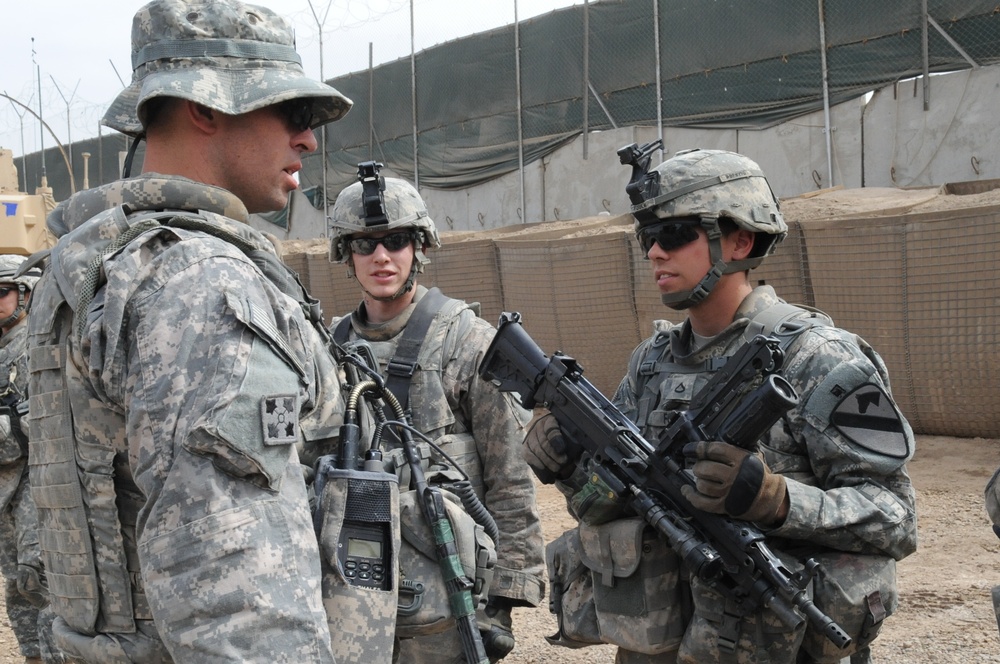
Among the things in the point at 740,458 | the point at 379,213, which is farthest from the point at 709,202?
the point at 379,213

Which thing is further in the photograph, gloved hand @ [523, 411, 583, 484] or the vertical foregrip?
gloved hand @ [523, 411, 583, 484]

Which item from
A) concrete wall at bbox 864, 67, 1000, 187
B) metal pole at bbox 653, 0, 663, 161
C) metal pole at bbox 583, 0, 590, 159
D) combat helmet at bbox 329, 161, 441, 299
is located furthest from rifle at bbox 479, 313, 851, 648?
metal pole at bbox 583, 0, 590, 159

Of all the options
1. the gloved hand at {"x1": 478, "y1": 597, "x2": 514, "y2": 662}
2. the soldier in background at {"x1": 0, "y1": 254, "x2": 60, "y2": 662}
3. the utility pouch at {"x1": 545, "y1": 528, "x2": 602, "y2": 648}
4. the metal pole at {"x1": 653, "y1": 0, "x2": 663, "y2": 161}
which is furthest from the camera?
the metal pole at {"x1": 653, "y1": 0, "x2": 663, "y2": 161}

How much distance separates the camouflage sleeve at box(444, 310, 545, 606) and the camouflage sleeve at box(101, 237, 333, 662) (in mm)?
1972

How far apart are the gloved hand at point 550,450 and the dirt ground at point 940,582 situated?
241 centimetres

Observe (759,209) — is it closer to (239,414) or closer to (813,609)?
(813,609)

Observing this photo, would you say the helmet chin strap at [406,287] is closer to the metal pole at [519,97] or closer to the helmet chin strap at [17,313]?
the helmet chin strap at [17,313]

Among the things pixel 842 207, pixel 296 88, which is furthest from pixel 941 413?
pixel 296 88

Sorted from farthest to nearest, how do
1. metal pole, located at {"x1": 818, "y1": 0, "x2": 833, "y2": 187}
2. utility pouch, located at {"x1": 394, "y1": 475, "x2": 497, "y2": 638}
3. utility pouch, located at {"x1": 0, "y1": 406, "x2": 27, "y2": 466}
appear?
metal pole, located at {"x1": 818, "y1": 0, "x2": 833, "y2": 187} → utility pouch, located at {"x1": 0, "y1": 406, "x2": 27, "y2": 466} → utility pouch, located at {"x1": 394, "y1": 475, "x2": 497, "y2": 638}

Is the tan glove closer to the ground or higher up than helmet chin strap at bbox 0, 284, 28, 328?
closer to the ground

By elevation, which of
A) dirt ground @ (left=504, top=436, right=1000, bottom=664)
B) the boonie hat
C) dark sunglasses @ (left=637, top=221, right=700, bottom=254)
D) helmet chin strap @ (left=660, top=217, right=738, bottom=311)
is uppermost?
the boonie hat

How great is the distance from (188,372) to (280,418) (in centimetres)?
15

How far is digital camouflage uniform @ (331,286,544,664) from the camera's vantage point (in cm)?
343

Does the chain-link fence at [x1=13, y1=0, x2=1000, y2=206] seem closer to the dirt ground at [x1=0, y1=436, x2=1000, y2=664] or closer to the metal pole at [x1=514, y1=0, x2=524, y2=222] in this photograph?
the metal pole at [x1=514, y1=0, x2=524, y2=222]
